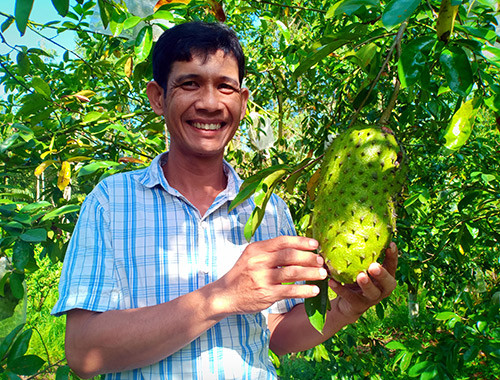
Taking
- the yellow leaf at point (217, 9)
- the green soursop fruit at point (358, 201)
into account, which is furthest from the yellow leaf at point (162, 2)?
the green soursop fruit at point (358, 201)

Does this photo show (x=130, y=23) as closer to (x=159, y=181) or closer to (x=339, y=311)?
(x=159, y=181)

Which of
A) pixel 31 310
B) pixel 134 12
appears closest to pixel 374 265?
pixel 134 12

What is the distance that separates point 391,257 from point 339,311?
0.31 metres

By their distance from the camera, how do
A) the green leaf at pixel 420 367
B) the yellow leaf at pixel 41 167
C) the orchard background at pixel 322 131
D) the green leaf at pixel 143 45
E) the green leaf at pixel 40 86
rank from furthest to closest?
the yellow leaf at pixel 41 167 → the green leaf at pixel 40 86 → the green leaf at pixel 420 367 → the green leaf at pixel 143 45 → the orchard background at pixel 322 131

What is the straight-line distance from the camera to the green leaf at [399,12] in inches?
27.1

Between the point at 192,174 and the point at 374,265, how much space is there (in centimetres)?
75

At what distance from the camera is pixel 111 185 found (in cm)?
136

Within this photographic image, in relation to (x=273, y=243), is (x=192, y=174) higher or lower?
higher

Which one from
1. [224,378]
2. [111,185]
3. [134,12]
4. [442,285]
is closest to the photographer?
[224,378]

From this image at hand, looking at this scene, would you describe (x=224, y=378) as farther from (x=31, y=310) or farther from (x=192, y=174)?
(x=31, y=310)

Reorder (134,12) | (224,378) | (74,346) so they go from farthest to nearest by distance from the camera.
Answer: (134,12)
(224,378)
(74,346)

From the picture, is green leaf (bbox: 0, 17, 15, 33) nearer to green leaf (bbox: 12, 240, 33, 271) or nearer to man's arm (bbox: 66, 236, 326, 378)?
green leaf (bbox: 12, 240, 33, 271)

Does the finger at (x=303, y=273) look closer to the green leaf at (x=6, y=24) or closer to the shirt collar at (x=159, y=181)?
the shirt collar at (x=159, y=181)

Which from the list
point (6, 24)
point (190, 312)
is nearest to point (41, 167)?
point (6, 24)
